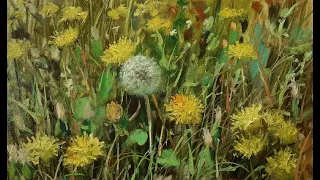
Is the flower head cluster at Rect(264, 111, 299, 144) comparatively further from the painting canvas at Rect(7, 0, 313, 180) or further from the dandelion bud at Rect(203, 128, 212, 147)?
the dandelion bud at Rect(203, 128, 212, 147)

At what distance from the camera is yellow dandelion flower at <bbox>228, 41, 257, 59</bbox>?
3.95ft

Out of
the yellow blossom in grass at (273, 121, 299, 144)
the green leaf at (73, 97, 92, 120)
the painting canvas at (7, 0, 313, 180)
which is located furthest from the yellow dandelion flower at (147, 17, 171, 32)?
the yellow blossom in grass at (273, 121, 299, 144)

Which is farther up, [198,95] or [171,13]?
[171,13]

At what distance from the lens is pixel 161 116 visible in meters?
1.21

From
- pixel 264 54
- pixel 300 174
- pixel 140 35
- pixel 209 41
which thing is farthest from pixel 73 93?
pixel 300 174

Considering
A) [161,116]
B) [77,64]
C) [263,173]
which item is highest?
[77,64]

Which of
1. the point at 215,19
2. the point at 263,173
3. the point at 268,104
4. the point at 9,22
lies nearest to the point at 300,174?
the point at 263,173

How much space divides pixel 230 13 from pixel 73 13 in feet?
1.34

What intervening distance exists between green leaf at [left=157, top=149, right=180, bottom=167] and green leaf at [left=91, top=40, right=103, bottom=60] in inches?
12.0

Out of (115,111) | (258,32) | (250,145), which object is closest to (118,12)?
(115,111)

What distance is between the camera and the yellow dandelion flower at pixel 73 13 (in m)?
1.23

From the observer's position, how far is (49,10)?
1235 millimetres
